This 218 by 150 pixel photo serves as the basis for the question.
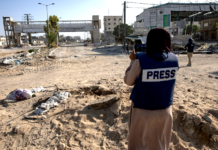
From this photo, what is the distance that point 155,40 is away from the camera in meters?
1.49

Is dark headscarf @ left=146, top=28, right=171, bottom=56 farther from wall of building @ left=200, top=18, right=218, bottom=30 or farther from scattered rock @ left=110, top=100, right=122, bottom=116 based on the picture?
wall of building @ left=200, top=18, right=218, bottom=30

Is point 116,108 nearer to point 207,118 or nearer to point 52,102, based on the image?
point 52,102

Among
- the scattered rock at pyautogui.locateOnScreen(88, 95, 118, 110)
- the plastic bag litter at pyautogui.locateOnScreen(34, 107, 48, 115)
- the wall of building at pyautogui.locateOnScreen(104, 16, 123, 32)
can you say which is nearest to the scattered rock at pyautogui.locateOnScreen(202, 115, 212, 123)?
the scattered rock at pyautogui.locateOnScreen(88, 95, 118, 110)

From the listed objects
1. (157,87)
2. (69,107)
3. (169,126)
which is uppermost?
(157,87)

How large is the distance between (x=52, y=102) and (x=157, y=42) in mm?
3115

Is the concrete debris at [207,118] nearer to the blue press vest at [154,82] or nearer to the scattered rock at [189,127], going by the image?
the scattered rock at [189,127]

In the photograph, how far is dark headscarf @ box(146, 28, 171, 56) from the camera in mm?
1479

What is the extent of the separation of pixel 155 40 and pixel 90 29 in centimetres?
5073

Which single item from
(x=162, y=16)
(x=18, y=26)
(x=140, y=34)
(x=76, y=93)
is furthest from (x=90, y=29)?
(x=76, y=93)

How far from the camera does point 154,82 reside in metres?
1.53

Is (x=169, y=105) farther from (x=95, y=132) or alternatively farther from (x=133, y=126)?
(x=95, y=132)

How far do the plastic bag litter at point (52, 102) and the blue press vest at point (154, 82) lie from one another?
2708 millimetres

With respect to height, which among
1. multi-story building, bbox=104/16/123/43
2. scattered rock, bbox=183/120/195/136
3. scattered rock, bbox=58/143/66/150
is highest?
multi-story building, bbox=104/16/123/43

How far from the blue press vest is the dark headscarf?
71mm
